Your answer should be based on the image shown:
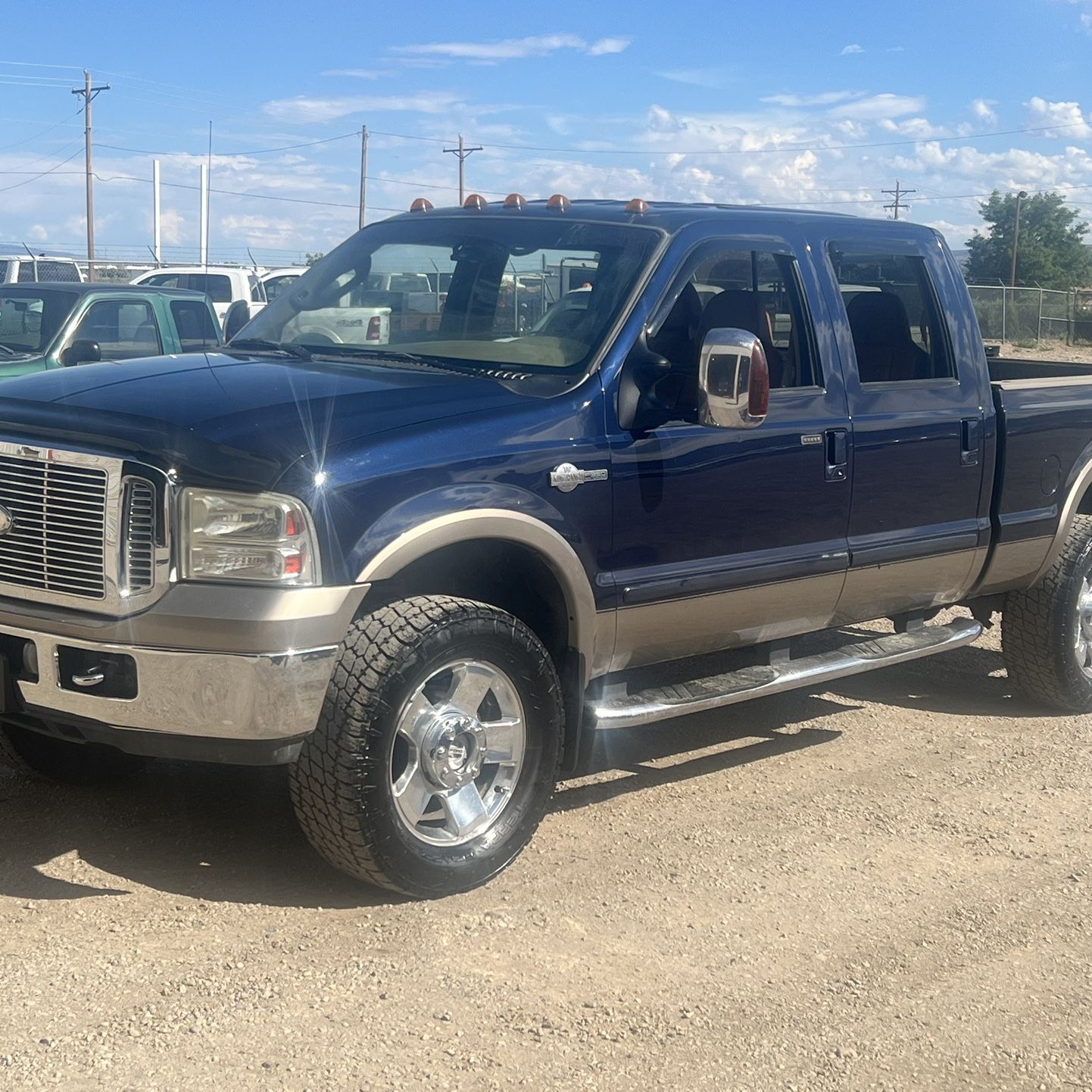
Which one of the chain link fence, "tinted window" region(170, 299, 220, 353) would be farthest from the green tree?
"tinted window" region(170, 299, 220, 353)

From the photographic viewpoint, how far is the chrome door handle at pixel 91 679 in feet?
13.0

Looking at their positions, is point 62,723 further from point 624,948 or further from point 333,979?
point 624,948

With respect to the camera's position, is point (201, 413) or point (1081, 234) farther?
point (1081, 234)

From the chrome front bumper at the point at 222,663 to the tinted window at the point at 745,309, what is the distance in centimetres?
166

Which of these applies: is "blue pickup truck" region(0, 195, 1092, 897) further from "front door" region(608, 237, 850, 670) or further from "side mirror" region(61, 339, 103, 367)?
"side mirror" region(61, 339, 103, 367)

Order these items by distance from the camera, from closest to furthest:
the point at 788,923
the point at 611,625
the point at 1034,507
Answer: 1. the point at 788,923
2. the point at 611,625
3. the point at 1034,507

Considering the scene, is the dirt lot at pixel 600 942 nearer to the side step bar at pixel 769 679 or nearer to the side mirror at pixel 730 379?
the side step bar at pixel 769 679

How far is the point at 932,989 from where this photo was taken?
3885 mm

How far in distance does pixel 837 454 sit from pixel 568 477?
130 centimetres

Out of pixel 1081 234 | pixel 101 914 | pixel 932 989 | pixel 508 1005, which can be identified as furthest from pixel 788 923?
pixel 1081 234

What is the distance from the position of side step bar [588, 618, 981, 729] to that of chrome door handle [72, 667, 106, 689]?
1559 mm

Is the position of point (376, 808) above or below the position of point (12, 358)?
below

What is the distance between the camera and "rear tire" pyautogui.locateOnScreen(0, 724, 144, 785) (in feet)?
16.6

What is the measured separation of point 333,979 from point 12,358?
6.86 m
